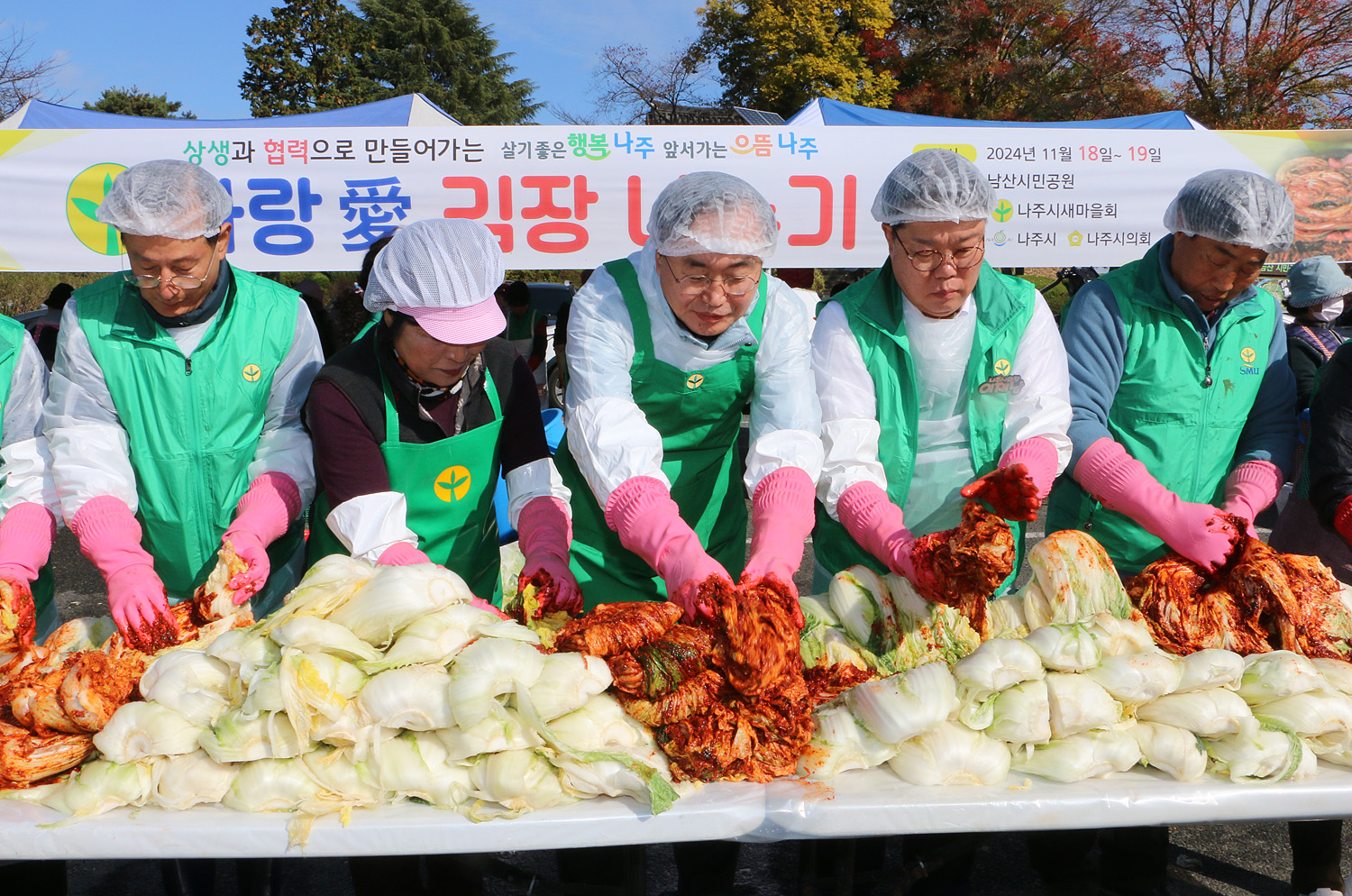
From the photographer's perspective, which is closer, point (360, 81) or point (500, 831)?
point (500, 831)

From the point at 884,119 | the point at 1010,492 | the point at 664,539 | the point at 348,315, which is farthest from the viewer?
the point at 884,119

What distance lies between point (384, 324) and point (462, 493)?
0.51 m

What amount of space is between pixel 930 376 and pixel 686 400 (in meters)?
0.70

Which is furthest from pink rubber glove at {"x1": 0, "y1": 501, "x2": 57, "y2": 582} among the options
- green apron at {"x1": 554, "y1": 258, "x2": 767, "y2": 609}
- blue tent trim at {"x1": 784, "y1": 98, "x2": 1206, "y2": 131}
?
blue tent trim at {"x1": 784, "y1": 98, "x2": 1206, "y2": 131}

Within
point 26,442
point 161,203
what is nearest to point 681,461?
point 161,203

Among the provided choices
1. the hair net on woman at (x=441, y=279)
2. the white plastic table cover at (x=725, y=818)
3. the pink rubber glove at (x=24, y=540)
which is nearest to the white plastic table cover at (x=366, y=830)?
the white plastic table cover at (x=725, y=818)

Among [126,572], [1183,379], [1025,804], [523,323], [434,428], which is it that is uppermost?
[523,323]

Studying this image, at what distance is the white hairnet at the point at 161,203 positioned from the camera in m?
2.23

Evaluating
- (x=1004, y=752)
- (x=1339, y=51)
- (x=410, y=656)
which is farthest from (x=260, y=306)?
(x=1339, y=51)

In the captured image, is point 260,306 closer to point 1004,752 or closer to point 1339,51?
point 1004,752

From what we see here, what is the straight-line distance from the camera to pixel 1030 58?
23.6 metres

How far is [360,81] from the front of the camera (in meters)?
34.4

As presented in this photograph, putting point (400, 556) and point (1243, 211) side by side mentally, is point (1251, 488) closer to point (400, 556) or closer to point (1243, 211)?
point (1243, 211)

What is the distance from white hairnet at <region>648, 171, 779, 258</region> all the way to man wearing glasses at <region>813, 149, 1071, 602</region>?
40cm
